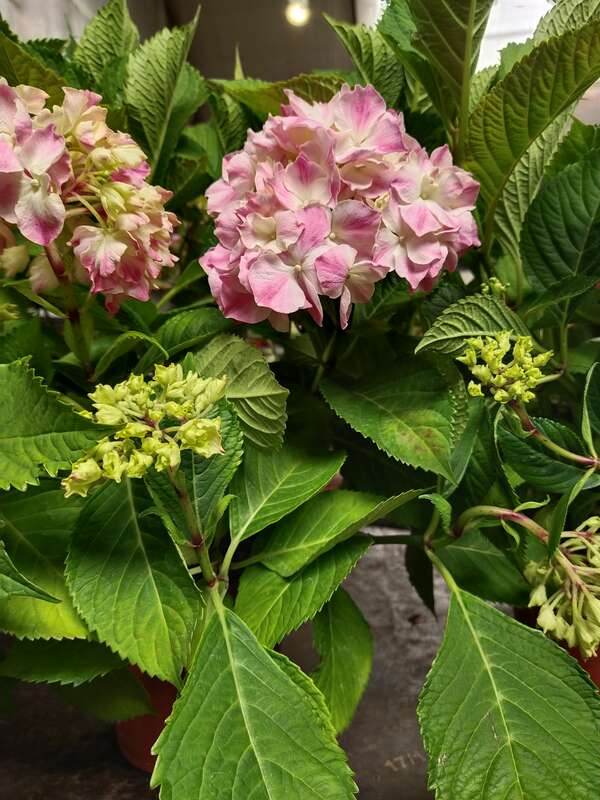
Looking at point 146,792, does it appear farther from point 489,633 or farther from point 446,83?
point 446,83

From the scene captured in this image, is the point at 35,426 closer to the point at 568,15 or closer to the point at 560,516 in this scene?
the point at 560,516

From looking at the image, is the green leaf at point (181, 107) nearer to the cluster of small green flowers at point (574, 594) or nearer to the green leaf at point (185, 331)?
the green leaf at point (185, 331)

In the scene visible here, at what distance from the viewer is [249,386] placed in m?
0.40

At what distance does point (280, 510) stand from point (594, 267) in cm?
25

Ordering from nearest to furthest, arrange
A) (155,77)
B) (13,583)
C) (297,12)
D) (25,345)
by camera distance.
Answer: (13,583) < (25,345) < (155,77) < (297,12)

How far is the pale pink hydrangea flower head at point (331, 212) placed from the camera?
1.23ft

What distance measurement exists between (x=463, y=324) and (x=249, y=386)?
128 millimetres

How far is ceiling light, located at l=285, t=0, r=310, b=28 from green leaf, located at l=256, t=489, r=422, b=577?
0.93 meters

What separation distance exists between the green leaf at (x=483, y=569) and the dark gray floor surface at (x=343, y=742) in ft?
0.46

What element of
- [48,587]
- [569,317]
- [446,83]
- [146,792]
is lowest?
[146,792]

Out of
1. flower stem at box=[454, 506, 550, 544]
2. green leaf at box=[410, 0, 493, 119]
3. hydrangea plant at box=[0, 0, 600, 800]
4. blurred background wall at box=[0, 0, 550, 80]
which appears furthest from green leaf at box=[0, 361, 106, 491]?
blurred background wall at box=[0, 0, 550, 80]

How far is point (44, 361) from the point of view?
0.41 metres

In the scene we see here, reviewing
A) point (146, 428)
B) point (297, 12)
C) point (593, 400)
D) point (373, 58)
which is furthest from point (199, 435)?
point (297, 12)

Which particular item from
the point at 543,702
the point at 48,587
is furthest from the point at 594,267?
the point at 48,587
